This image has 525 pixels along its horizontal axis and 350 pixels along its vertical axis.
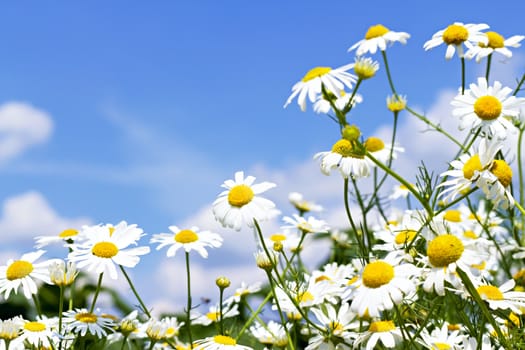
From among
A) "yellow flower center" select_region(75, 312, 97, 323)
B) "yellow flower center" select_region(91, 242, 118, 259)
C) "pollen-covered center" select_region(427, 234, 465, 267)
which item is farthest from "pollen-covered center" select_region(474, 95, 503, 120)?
"yellow flower center" select_region(75, 312, 97, 323)

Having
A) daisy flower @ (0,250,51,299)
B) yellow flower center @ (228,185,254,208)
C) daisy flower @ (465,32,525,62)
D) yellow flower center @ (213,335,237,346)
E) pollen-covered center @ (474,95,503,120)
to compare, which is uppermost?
daisy flower @ (465,32,525,62)

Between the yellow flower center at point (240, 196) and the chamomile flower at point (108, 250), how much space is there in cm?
27

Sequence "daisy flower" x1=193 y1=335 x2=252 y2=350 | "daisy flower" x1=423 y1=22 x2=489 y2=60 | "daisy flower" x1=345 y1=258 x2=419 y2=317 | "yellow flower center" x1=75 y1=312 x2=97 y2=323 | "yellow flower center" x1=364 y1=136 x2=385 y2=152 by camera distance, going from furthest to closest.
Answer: "yellow flower center" x1=364 y1=136 x2=385 y2=152 < "daisy flower" x1=423 y1=22 x2=489 y2=60 < "yellow flower center" x1=75 y1=312 x2=97 y2=323 < "daisy flower" x1=193 y1=335 x2=252 y2=350 < "daisy flower" x1=345 y1=258 x2=419 y2=317

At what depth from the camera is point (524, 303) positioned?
1396mm

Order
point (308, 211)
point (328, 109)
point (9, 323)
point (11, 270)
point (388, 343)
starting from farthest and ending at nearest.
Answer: point (308, 211) → point (328, 109) → point (11, 270) → point (9, 323) → point (388, 343)

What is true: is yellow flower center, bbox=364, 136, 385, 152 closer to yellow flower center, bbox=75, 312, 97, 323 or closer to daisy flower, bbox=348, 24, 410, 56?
daisy flower, bbox=348, 24, 410, 56

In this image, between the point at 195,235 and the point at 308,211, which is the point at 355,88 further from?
the point at 308,211

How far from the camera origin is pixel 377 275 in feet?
4.11

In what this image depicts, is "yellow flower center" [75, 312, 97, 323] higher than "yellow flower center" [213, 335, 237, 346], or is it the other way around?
"yellow flower center" [75, 312, 97, 323]

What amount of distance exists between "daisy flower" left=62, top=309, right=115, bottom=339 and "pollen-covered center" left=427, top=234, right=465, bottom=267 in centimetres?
83

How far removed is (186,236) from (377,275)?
30.6 inches

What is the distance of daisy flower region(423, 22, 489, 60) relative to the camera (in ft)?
6.71

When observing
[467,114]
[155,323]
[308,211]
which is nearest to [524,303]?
[467,114]

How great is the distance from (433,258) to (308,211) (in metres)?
1.71
